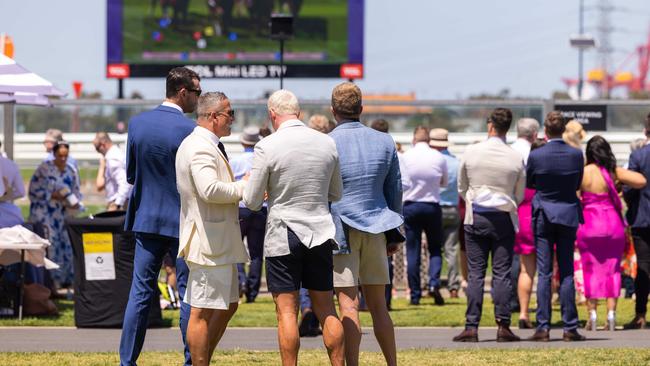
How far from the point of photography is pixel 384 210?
31.4 ft

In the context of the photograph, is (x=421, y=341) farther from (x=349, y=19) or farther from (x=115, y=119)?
(x=349, y=19)

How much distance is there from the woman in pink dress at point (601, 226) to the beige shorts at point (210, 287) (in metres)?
5.34

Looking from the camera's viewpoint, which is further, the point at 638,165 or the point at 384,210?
the point at 638,165

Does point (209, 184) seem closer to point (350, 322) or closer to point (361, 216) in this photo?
point (361, 216)

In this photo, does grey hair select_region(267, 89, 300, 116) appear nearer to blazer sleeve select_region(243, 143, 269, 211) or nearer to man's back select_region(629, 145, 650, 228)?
blazer sleeve select_region(243, 143, 269, 211)

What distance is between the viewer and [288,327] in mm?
8680

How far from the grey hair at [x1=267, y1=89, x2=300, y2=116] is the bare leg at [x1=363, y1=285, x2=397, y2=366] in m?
1.48

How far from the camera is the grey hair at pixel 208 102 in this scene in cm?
889

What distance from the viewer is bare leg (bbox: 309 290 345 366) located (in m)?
8.79

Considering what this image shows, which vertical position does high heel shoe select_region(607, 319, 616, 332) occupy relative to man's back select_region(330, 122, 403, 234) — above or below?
below

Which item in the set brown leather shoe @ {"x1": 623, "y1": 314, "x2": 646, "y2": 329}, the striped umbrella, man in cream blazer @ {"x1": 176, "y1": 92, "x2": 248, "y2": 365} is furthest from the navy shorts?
the striped umbrella

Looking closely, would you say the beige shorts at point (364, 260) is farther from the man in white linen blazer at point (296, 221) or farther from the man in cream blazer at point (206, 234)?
the man in cream blazer at point (206, 234)

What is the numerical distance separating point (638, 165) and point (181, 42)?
1661 cm

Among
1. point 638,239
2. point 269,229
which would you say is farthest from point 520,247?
point 269,229
